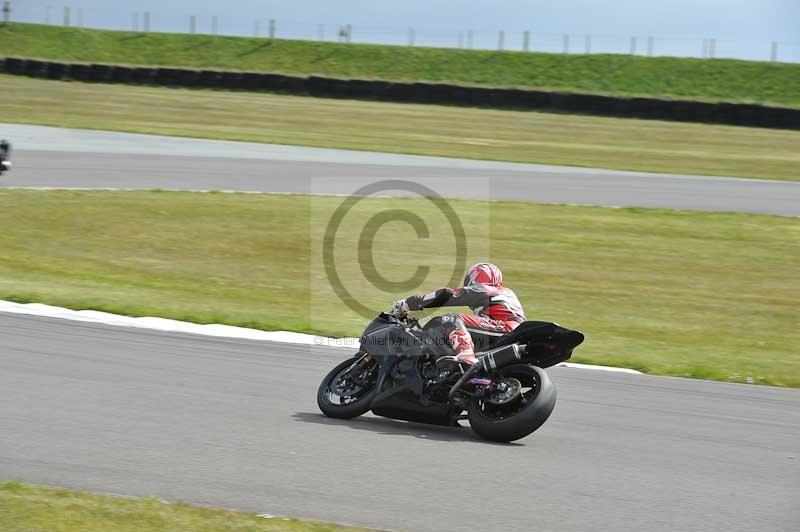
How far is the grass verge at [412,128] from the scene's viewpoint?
1309 inches

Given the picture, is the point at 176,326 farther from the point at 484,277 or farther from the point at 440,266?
the point at 440,266

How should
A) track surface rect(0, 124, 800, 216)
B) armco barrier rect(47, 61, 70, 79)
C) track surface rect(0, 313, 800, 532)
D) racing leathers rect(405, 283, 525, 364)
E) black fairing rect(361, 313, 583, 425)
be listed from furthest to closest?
1. armco barrier rect(47, 61, 70, 79)
2. track surface rect(0, 124, 800, 216)
3. black fairing rect(361, 313, 583, 425)
4. racing leathers rect(405, 283, 525, 364)
5. track surface rect(0, 313, 800, 532)

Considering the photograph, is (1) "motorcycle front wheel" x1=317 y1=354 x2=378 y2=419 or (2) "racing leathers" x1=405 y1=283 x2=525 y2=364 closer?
(2) "racing leathers" x1=405 y1=283 x2=525 y2=364

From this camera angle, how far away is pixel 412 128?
38.3 meters

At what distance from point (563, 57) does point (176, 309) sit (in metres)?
51.2

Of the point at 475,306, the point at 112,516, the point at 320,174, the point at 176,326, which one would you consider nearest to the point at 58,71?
the point at 320,174

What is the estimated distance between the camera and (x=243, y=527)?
562 cm

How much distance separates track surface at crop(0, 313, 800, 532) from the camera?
6.25 meters

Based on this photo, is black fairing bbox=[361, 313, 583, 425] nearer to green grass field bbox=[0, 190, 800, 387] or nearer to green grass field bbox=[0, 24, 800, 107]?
green grass field bbox=[0, 190, 800, 387]

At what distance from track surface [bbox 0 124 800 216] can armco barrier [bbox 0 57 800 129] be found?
42.3 feet

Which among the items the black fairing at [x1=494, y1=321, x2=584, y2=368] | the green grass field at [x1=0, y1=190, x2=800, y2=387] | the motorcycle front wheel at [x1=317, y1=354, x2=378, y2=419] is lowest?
the green grass field at [x1=0, y1=190, x2=800, y2=387]

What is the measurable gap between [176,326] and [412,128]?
26.7 metres

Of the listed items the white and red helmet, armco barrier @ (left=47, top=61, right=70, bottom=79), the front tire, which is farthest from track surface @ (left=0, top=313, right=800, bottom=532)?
armco barrier @ (left=47, top=61, right=70, bottom=79)

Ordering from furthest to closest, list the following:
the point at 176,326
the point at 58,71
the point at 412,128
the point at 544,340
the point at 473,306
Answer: the point at 58,71 < the point at 412,128 < the point at 176,326 < the point at 473,306 < the point at 544,340
